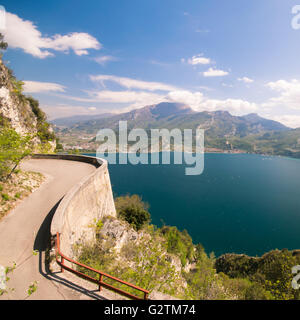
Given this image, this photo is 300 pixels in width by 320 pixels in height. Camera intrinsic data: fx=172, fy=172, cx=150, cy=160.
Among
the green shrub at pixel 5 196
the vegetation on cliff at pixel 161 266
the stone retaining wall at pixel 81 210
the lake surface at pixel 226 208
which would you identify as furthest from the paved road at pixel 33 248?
the lake surface at pixel 226 208

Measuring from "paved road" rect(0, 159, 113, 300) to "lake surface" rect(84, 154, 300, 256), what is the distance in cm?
5374

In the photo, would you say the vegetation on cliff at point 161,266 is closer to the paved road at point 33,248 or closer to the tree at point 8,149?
the paved road at point 33,248

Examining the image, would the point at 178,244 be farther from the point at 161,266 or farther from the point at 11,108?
the point at 11,108

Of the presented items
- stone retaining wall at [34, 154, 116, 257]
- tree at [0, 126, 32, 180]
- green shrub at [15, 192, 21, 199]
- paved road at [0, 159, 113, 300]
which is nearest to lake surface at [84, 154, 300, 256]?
stone retaining wall at [34, 154, 116, 257]

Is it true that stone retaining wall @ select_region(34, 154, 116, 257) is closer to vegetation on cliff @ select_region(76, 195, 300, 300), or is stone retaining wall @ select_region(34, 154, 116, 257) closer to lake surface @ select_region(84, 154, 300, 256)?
vegetation on cliff @ select_region(76, 195, 300, 300)

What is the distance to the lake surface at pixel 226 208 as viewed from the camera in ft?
187

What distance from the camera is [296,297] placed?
18609mm

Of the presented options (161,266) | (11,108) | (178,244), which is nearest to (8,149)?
(161,266)

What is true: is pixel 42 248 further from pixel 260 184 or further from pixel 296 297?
pixel 260 184

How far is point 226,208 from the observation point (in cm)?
7869

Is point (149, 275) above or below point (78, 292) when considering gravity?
below

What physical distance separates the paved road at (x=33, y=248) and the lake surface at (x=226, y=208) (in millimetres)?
53738
